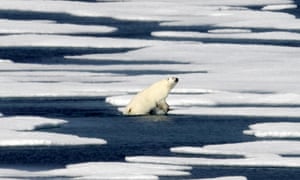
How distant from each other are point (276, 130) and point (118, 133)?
1349 millimetres

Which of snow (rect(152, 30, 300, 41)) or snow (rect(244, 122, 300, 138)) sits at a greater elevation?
snow (rect(244, 122, 300, 138))

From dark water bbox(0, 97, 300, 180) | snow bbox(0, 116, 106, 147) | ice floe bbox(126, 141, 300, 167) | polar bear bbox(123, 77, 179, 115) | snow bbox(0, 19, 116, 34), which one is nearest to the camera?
ice floe bbox(126, 141, 300, 167)

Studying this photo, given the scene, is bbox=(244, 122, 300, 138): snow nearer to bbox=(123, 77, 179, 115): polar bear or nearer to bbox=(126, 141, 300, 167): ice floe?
bbox=(126, 141, 300, 167): ice floe

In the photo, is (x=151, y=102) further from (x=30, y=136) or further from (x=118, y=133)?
(x=30, y=136)

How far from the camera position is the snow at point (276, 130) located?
1252cm

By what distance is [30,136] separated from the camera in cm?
1219

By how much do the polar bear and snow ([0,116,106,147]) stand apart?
0.96 m

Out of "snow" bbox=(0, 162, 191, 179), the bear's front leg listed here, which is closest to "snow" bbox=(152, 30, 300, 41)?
the bear's front leg

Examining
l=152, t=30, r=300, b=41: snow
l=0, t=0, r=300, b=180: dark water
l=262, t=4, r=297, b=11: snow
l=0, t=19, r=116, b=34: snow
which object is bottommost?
l=0, t=19, r=116, b=34: snow

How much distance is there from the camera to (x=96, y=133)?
12852mm

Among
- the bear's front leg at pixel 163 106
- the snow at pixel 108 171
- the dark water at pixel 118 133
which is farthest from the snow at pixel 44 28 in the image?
the snow at pixel 108 171

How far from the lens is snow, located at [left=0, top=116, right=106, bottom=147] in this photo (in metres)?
12.0

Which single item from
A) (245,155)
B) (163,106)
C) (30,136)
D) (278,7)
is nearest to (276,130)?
(245,155)

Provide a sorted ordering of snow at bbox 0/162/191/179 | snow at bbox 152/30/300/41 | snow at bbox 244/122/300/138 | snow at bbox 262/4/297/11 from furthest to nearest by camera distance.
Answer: snow at bbox 262/4/297/11 < snow at bbox 152/30/300/41 < snow at bbox 244/122/300/138 < snow at bbox 0/162/191/179
